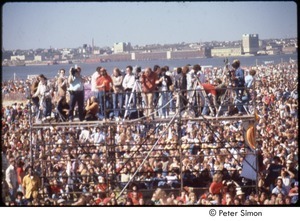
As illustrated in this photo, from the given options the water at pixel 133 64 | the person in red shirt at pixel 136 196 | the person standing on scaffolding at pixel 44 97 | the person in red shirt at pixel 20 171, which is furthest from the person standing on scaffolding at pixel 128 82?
the person in red shirt at pixel 20 171

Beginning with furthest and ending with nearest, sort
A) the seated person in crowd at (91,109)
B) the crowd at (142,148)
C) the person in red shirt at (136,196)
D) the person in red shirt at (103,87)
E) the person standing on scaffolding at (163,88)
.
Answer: the seated person in crowd at (91,109), the person standing on scaffolding at (163,88), the person in red shirt at (103,87), the crowd at (142,148), the person in red shirt at (136,196)

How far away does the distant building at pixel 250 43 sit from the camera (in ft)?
51.2

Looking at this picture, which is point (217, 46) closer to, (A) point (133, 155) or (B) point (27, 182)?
(A) point (133, 155)

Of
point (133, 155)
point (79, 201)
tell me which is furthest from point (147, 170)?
point (79, 201)

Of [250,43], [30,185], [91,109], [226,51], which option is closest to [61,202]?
[30,185]

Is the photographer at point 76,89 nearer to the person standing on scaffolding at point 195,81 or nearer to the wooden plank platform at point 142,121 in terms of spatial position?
the wooden plank platform at point 142,121

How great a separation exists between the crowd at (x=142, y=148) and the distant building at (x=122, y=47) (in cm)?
33

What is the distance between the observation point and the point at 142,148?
16.3 m

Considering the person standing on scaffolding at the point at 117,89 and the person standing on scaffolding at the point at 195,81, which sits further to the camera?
the person standing on scaffolding at the point at 117,89

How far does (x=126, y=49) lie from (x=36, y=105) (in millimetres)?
1912

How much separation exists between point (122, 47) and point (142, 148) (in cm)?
190

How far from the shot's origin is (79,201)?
1534cm

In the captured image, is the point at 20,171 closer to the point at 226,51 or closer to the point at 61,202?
the point at 61,202
